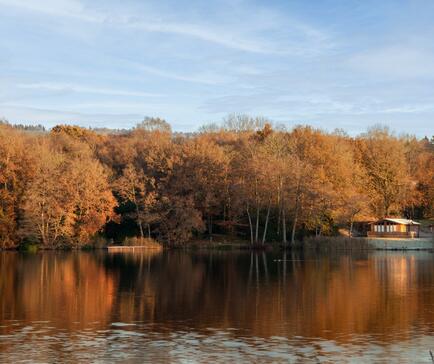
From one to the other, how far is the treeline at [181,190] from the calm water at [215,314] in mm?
24493

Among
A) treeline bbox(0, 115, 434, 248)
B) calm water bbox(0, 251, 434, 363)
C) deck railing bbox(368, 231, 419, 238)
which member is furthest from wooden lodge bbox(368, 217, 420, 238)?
calm water bbox(0, 251, 434, 363)

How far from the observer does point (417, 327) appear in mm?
22203

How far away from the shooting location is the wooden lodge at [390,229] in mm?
80250

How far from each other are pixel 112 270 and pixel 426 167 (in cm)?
6765

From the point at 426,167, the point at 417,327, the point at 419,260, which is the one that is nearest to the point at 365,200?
the point at 419,260

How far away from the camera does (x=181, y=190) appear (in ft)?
256

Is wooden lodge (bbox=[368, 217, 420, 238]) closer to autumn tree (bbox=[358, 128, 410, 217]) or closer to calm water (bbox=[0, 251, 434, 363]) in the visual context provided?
autumn tree (bbox=[358, 128, 410, 217])

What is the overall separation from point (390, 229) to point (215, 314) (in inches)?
2347

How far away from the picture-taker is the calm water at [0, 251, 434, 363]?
59.2 ft

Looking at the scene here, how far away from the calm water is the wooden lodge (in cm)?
3294

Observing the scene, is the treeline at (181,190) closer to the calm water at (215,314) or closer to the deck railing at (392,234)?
the deck railing at (392,234)

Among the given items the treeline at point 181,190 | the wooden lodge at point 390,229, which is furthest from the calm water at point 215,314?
the wooden lodge at point 390,229

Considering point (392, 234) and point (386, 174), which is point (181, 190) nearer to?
point (392, 234)

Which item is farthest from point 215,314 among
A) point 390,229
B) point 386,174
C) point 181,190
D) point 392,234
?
point 386,174
